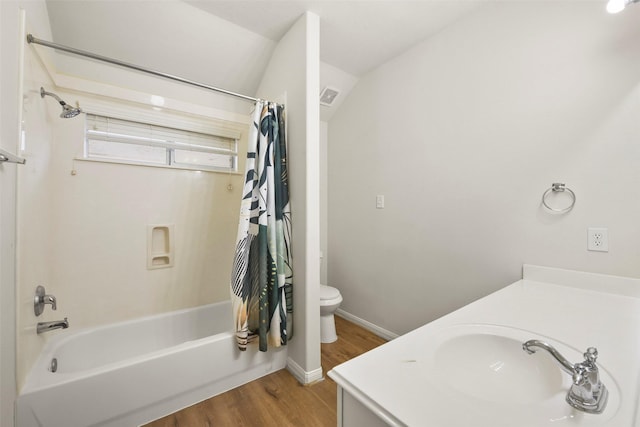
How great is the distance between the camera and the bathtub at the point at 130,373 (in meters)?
1.16

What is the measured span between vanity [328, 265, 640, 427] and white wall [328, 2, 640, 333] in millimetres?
314

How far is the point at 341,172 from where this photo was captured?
2.62 metres

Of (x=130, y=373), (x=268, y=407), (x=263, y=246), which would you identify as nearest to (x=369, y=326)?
(x=268, y=407)

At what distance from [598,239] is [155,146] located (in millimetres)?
2839

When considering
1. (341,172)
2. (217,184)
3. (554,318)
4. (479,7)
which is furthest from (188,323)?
(479,7)

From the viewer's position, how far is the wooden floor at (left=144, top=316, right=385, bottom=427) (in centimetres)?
135

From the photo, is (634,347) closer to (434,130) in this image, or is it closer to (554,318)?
(554,318)

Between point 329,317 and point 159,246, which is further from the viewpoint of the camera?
point 329,317

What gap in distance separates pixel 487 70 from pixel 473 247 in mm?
1102

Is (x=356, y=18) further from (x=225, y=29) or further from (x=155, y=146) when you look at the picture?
(x=155, y=146)

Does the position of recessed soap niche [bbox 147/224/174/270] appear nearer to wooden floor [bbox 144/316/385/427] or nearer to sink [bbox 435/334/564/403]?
wooden floor [bbox 144/316/385/427]

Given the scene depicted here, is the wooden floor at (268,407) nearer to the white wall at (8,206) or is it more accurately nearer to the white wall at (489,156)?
the white wall at (8,206)

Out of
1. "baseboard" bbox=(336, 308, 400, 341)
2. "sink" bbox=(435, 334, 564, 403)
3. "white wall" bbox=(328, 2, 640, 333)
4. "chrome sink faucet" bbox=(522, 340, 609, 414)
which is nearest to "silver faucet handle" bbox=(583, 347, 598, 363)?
"chrome sink faucet" bbox=(522, 340, 609, 414)

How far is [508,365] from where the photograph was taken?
2.65 feet
